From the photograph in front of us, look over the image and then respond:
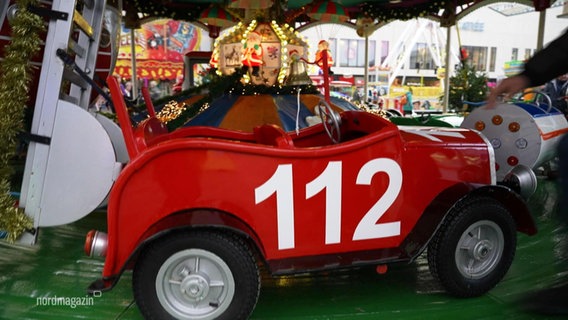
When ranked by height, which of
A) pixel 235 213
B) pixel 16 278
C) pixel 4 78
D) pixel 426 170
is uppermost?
pixel 4 78

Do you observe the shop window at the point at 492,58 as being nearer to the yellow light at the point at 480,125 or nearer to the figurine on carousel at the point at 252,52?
the figurine on carousel at the point at 252,52

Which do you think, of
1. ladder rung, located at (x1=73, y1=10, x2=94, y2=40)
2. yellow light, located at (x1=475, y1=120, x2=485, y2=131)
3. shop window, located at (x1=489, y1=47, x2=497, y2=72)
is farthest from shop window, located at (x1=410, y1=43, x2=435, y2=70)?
ladder rung, located at (x1=73, y1=10, x2=94, y2=40)

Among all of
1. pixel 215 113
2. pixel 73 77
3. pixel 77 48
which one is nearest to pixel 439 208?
pixel 73 77

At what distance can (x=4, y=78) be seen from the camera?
88.9 inches

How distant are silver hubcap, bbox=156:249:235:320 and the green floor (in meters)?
0.30

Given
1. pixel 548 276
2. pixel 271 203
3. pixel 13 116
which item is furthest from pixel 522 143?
pixel 13 116

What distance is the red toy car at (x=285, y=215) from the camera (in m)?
1.95

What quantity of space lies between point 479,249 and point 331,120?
1.06 metres

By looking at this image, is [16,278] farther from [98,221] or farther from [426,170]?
Answer: [426,170]

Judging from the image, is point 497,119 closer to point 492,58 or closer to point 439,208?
point 439,208

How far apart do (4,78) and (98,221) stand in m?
1.68

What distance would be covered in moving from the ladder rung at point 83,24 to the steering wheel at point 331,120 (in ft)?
4.69

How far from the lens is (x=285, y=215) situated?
205cm

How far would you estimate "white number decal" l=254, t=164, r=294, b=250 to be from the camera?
2.01 metres
